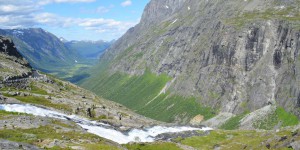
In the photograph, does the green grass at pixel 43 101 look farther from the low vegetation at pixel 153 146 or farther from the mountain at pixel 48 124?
the low vegetation at pixel 153 146

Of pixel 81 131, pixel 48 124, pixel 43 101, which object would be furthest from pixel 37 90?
pixel 81 131

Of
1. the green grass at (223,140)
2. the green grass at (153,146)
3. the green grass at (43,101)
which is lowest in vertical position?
the green grass at (223,140)

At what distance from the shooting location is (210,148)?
148125 millimetres

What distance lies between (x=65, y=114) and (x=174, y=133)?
52154mm

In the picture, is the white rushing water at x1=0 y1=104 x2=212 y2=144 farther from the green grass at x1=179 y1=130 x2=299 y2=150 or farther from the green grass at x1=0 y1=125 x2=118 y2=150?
the green grass at x1=0 y1=125 x2=118 y2=150

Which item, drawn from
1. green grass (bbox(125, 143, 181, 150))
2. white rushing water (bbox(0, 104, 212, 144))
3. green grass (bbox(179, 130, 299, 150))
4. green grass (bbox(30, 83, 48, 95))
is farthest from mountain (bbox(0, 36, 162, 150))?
green grass (bbox(179, 130, 299, 150))

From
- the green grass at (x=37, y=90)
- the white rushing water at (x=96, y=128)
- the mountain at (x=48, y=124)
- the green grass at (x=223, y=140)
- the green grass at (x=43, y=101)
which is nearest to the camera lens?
the mountain at (x=48, y=124)

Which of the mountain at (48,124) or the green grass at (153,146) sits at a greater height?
the mountain at (48,124)

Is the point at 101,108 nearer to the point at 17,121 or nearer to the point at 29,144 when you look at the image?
the point at 17,121

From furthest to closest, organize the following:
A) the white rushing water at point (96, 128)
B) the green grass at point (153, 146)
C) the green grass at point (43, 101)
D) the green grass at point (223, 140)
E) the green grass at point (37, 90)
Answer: the green grass at point (37, 90)
the green grass at point (43, 101)
the green grass at point (223, 140)
the white rushing water at point (96, 128)
the green grass at point (153, 146)

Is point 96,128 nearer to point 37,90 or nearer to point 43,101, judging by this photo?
point 43,101

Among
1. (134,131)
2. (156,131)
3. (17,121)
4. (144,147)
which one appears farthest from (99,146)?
(156,131)

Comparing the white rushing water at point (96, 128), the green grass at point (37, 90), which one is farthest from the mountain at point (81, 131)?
the green grass at point (37, 90)

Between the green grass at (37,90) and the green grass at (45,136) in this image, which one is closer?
the green grass at (45,136)
